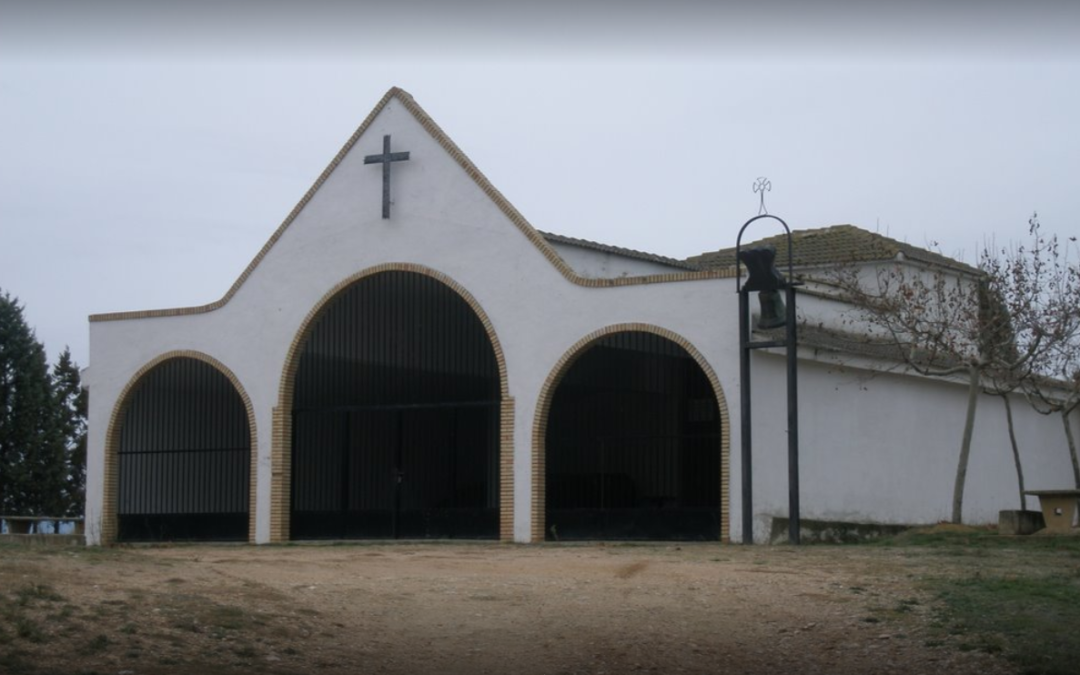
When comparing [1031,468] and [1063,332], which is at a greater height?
[1063,332]

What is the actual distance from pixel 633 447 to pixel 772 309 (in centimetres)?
349

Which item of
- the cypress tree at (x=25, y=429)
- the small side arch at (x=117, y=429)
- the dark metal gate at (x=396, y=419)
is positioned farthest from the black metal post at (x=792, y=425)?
the cypress tree at (x=25, y=429)

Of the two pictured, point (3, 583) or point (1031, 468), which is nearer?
point (3, 583)

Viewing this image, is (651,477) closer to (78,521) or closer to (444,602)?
(444,602)

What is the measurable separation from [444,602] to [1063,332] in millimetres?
14652

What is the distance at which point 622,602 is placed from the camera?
560 inches

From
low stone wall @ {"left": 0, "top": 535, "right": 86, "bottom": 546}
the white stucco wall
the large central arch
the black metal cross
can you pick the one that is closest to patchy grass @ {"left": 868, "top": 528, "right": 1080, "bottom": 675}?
the white stucco wall

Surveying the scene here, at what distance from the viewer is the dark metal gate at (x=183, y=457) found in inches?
1118

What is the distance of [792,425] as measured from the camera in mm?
21781

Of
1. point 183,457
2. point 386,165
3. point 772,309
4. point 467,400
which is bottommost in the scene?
point 183,457

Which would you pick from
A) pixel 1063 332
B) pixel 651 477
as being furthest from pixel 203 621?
pixel 1063 332

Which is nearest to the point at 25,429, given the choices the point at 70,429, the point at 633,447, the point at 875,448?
the point at 70,429

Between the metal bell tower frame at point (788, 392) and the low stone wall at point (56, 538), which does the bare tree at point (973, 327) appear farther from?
the low stone wall at point (56, 538)

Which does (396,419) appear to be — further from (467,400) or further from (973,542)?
(973,542)
